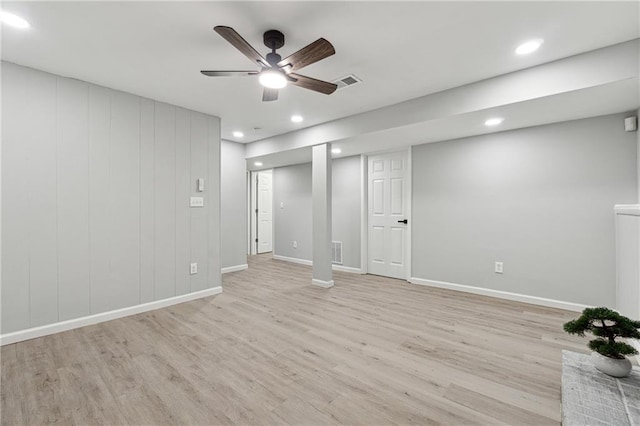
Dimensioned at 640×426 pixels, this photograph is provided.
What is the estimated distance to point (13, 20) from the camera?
1947mm

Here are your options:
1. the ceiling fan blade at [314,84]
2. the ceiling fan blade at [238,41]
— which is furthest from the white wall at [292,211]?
the ceiling fan blade at [238,41]

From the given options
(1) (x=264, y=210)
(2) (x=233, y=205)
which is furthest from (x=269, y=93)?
(1) (x=264, y=210)

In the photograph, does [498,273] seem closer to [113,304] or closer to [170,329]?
[170,329]

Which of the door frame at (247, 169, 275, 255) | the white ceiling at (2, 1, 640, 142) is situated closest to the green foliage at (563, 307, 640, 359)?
the white ceiling at (2, 1, 640, 142)

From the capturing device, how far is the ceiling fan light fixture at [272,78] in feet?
6.91

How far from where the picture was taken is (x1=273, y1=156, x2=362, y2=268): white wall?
17.5ft

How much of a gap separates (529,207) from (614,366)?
8.90 feet

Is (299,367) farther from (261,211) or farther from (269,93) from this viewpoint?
(261,211)

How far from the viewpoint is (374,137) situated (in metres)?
3.93

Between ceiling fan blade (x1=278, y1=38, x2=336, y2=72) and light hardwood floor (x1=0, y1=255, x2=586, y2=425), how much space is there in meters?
2.27

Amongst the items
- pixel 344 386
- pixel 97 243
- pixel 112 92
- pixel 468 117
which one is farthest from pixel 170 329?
pixel 468 117

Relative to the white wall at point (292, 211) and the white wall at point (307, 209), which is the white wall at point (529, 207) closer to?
the white wall at point (307, 209)

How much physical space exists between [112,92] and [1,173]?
127 cm

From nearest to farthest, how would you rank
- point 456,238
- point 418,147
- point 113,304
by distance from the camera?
point 113,304 → point 456,238 → point 418,147
